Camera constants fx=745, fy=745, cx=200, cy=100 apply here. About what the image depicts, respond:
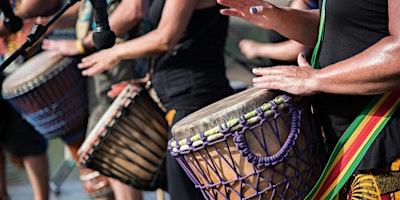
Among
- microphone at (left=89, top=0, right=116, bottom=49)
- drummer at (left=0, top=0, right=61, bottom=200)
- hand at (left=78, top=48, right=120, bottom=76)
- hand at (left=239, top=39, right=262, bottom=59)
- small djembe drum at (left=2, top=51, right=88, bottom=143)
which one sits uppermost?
microphone at (left=89, top=0, right=116, bottom=49)

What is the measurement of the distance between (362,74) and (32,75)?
7.32 feet

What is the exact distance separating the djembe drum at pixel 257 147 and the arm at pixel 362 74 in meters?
0.07

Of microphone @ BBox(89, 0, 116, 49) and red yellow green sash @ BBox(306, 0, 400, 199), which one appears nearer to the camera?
red yellow green sash @ BBox(306, 0, 400, 199)

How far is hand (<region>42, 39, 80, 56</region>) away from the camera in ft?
11.5

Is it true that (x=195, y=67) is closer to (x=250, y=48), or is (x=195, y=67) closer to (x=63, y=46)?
(x=63, y=46)

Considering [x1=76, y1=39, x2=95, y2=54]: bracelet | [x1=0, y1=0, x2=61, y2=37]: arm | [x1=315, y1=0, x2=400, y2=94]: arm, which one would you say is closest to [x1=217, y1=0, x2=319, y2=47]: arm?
[x1=315, y1=0, x2=400, y2=94]: arm

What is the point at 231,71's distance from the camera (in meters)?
5.40

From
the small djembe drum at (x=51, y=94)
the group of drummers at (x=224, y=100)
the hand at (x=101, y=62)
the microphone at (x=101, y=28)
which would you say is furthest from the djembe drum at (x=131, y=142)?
the microphone at (x=101, y=28)

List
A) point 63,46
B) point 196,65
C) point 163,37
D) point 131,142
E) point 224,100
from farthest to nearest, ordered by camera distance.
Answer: point 63,46 < point 131,142 < point 196,65 < point 163,37 < point 224,100

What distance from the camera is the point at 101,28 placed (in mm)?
2559

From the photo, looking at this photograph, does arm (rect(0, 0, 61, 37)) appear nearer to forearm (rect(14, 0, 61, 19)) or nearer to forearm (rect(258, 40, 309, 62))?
forearm (rect(14, 0, 61, 19))

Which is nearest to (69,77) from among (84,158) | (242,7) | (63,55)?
(63,55)

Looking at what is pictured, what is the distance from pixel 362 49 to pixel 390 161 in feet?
1.03

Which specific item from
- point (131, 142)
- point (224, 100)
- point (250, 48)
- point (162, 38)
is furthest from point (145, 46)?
point (250, 48)
